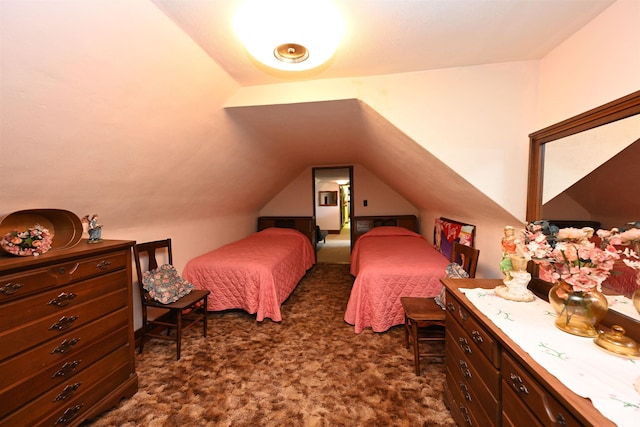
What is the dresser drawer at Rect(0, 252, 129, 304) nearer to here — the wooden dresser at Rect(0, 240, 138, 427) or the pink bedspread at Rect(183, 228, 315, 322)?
the wooden dresser at Rect(0, 240, 138, 427)

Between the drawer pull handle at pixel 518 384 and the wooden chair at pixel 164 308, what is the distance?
7.26ft

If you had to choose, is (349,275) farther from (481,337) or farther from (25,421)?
(25,421)

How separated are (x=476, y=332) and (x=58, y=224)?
260 centimetres

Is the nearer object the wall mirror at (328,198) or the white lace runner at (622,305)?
the white lace runner at (622,305)

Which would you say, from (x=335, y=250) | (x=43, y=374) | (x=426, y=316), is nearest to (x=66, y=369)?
→ (x=43, y=374)

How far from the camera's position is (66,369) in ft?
4.50

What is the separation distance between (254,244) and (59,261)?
8.24 ft

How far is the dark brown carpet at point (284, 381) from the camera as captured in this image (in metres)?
1.56

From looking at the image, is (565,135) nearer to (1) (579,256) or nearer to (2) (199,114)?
(1) (579,256)

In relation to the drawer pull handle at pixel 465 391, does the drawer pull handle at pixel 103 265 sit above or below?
above

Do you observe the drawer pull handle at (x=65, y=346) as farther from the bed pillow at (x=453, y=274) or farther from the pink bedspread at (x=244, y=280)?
the bed pillow at (x=453, y=274)

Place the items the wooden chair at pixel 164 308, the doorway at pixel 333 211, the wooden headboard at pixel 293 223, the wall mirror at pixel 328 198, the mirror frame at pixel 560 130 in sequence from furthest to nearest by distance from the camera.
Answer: the wall mirror at pixel 328 198 → the doorway at pixel 333 211 → the wooden headboard at pixel 293 223 → the wooden chair at pixel 164 308 → the mirror frame at pixel 560 130

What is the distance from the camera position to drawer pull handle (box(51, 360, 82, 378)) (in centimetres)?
134

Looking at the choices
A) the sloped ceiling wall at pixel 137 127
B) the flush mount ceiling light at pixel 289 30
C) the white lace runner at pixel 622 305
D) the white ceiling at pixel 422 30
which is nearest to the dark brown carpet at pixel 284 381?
the white lace runner at pixel 622 305
